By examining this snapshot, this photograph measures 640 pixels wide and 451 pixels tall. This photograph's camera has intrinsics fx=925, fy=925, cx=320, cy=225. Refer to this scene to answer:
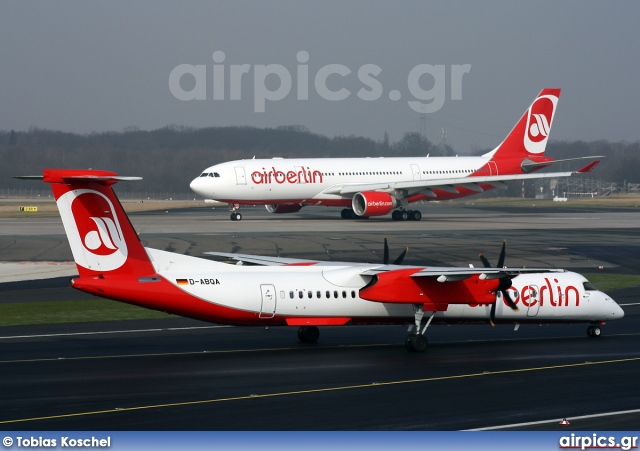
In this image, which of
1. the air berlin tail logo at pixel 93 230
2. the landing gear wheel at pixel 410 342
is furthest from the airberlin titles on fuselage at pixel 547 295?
the air berlin tail logo at pixel 93 230

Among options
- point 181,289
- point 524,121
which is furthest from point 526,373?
point 524,121

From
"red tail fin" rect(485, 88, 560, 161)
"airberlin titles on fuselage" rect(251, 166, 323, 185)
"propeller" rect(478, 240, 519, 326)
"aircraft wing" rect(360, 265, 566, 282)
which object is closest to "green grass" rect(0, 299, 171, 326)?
"aircraft wing" rect(360, 265, 566, 282)

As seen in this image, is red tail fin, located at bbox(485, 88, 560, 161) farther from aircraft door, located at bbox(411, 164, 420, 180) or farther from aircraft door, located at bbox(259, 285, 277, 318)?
aircraft door, located at bbox(259, 285, 277, 318)

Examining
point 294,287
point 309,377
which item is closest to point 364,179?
point 294,287

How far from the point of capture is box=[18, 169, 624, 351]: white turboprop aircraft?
72.6ft

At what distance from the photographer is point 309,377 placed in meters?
20.5

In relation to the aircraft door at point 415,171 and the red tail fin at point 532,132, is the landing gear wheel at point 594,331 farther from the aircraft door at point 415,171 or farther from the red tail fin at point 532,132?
the red tail fin at point 532,132

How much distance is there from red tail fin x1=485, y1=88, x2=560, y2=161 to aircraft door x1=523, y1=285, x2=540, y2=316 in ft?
177

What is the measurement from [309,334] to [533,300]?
6.37m

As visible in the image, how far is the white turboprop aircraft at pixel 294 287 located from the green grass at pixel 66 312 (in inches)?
311

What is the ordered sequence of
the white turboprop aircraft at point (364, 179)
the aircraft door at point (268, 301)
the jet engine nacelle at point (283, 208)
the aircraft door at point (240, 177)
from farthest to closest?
1. the jet engine nacelle at point (283, 208)
2. the white turboprop aircraft at point (364, 179)
3. the aircraft door at point (240, 177)
4. the aircraft door at point (268, 301)

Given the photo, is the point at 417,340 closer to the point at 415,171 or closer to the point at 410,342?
the point at 410,342

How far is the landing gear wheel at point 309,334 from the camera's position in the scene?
25.6 metres

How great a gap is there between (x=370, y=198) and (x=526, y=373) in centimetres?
4931
